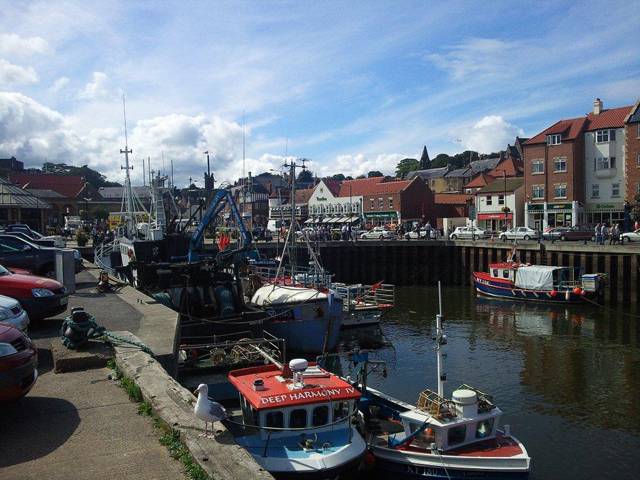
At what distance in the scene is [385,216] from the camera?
8538 cm

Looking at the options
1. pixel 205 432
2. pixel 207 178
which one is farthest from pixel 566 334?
pixel 207 178

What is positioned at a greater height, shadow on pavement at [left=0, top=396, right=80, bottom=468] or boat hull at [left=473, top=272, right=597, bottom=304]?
shadow on pavement at [left=0, top=396, right=80, bottom=468]

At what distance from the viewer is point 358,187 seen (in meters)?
92.7

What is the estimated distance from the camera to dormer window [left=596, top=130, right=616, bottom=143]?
58688 millimetres

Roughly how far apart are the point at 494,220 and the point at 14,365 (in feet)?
222

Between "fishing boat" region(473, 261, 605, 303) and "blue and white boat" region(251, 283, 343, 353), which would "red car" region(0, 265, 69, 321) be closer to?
"blue and white boat" region(251, 283, 343, 353)

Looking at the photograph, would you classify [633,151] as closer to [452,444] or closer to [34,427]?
[452,444]

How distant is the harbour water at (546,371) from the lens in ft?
50.3

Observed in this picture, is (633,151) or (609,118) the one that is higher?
(609,118)

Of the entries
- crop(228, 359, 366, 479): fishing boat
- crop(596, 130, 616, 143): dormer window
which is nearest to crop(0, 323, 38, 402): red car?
crop(228, 359, 366, 479): fishing boat

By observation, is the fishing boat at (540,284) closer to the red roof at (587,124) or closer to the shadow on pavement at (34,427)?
the red roof at (587,124)

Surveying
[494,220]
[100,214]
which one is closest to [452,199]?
[494,220]

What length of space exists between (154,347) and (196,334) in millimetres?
8389

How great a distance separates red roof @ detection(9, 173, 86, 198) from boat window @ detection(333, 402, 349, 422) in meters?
110
